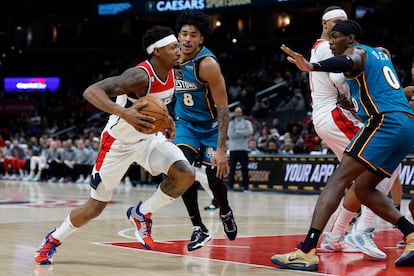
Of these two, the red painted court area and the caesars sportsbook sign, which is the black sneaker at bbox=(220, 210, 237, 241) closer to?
the red painted court area

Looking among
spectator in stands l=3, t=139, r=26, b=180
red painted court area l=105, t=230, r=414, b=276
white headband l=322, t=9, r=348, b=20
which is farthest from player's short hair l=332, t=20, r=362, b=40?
spectator in stands l=3, t=139, r=26, b=180

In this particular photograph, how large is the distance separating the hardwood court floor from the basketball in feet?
3.62

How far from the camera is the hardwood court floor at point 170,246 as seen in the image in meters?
5.93

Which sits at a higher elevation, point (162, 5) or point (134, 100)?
point (162, 5)

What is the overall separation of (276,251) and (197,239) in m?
0.74

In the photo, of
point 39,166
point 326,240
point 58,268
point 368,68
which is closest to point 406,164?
point 326,240

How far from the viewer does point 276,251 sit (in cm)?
715

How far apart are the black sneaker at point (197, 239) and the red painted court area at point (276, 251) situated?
0.06 metres

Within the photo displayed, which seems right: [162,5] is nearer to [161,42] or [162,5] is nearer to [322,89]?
[322,89]

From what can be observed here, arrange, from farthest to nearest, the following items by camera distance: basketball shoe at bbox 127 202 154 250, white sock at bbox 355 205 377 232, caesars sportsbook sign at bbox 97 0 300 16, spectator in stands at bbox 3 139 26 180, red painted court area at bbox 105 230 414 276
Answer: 1. caesars sportsbook sign at bbox 97 0 300 16
2. spectator in stands at bbox 3 139 26 180
3. white sock at bbox 355 205 377 232
4. basketball shoe at bbox 127 202 154 250
5. red painted court area at bbox 105 230 414 276

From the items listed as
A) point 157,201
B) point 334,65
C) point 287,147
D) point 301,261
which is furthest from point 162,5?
point 301,261

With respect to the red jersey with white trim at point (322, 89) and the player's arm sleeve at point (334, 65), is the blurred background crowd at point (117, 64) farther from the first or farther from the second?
the player's arm sleeve at point (334, 65)

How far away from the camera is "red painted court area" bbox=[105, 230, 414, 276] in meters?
6.06

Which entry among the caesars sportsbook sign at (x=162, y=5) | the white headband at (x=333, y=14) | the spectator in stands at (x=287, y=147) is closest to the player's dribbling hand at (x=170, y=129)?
the white headband at (x=333, y=14)
